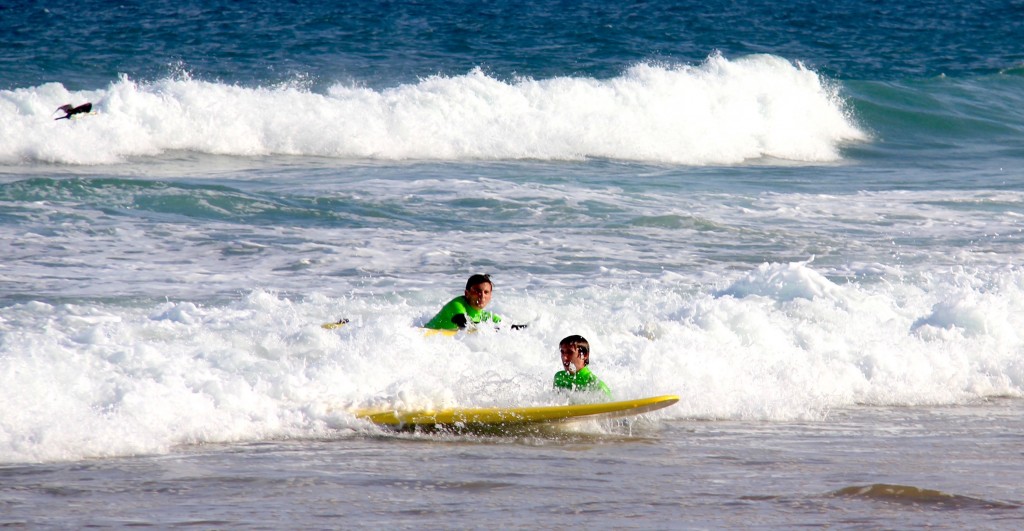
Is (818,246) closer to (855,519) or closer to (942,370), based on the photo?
(942,370)

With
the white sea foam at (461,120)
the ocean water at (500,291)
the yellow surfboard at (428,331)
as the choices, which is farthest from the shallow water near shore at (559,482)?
the white sea foam at (461,120)

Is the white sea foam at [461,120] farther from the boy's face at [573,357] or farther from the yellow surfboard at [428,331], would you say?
the boy's face at [573,357]

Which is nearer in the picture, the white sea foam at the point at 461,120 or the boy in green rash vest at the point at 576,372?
the boy in green rash vest at the point at 576,372

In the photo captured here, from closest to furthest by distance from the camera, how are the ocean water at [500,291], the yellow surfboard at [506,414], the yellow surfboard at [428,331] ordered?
the ocean water at [500,291] < the yellow surfboard at [506,414] < the yellow surfboard at [428,331]

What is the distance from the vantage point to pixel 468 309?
9047 millimetres

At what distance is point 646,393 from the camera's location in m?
8.27

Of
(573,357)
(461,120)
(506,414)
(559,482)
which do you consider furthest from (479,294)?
(461,120)

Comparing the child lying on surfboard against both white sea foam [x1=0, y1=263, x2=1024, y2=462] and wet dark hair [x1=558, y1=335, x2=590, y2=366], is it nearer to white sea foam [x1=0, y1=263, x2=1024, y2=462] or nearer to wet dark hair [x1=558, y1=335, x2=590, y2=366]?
white sea foam [x1=0, y1=263, x2=1024, y2=462]

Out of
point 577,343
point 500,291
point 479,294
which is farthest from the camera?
point 500,291

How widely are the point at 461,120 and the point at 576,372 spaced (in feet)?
48.7

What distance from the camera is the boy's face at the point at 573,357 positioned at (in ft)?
25.4

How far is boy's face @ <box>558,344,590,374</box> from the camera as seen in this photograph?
7742 mm

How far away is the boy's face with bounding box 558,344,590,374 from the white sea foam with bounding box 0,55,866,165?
12613mm

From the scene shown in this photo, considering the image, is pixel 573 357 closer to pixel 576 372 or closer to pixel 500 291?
Result: pixel 576 372
